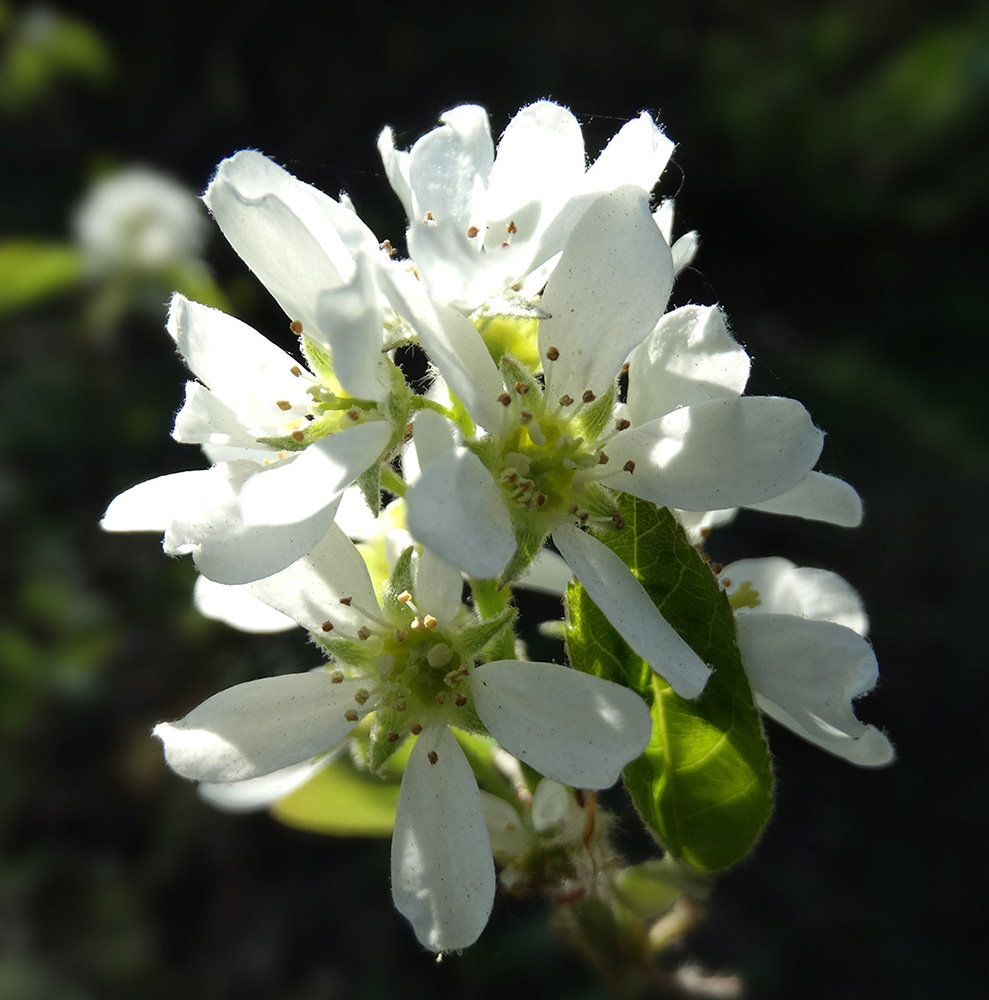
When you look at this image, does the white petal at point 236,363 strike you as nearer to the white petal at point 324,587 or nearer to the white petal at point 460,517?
the white petal at point 324,587

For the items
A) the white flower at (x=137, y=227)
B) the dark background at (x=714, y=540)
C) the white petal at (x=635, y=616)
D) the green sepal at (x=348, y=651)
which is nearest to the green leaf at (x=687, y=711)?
the white petal at (x=635, y=616)

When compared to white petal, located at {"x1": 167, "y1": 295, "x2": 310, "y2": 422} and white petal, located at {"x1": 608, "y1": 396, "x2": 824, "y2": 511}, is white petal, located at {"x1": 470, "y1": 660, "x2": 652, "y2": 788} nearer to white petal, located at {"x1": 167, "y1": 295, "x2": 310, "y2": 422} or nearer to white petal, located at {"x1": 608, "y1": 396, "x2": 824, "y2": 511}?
white petal, located at {"x1": 608, "y1": 396, "x2": 824, "y2": 511}

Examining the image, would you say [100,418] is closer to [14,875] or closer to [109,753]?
[109,753]

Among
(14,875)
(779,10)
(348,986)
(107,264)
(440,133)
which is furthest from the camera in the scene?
(779,10)

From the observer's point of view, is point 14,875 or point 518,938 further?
point 14,875

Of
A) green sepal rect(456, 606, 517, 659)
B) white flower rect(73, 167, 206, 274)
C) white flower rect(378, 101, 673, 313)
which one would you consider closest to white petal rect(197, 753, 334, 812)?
green sepal rect(456, 606, 517, 659)

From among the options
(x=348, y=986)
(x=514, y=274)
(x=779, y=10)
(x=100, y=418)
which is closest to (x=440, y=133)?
(x=514, y=274)

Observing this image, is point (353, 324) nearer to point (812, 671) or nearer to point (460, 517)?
point (460, 517)
